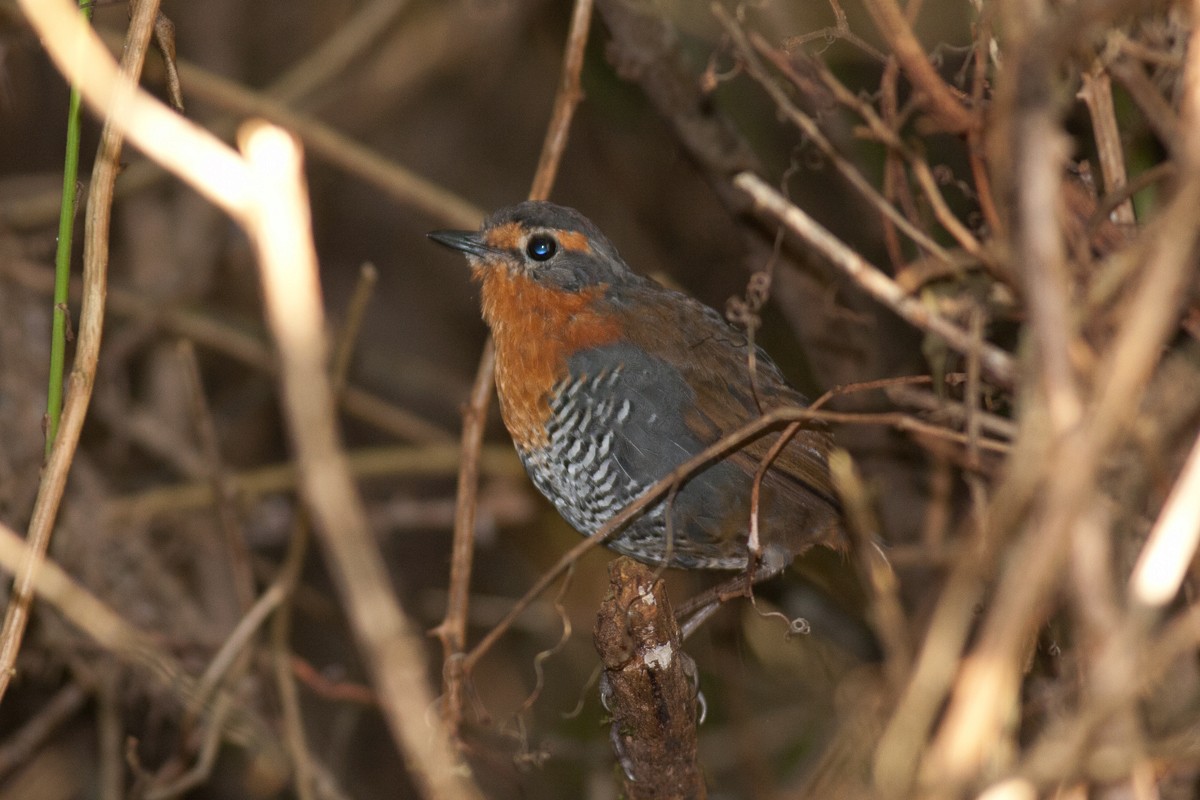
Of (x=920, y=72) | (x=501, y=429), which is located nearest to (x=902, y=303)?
(x=920, y=72)

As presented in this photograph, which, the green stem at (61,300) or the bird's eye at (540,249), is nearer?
the green stem at (61,300)

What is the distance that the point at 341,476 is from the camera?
1342 millimetres

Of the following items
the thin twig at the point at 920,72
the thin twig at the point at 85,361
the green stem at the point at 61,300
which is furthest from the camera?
the thin twig at the point at 920,72

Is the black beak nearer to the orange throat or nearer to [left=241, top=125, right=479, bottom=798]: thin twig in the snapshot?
the orange throat

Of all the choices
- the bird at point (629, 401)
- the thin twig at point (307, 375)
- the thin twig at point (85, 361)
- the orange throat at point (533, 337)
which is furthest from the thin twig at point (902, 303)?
the thin twig at point (307, 375)

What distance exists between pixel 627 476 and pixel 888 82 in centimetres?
125

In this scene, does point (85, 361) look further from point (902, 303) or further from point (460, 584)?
point (902, 303)

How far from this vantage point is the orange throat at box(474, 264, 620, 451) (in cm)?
361

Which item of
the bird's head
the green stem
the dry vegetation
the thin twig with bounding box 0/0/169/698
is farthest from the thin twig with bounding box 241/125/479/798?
the bird's head

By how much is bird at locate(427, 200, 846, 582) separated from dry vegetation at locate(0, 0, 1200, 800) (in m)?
0.19

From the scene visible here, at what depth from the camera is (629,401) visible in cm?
354

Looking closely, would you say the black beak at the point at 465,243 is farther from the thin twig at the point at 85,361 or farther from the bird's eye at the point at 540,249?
the thin twig at the point at 85,361

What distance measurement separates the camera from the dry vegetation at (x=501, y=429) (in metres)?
1.59

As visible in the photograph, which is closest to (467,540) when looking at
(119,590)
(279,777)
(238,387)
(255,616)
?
(255,616)
